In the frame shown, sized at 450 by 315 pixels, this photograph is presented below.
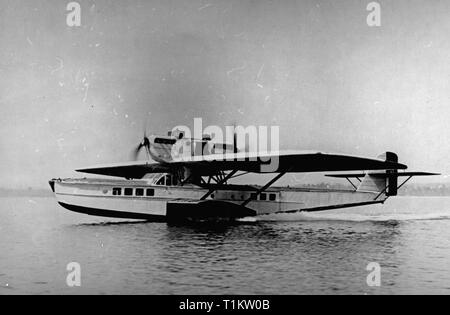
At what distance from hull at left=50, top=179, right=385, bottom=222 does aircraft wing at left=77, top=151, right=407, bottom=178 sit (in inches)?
55.8

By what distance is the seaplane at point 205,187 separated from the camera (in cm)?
1977

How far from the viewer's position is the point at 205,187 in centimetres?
2214

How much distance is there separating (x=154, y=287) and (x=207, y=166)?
42.3ft

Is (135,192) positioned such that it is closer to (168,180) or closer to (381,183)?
(168,180)

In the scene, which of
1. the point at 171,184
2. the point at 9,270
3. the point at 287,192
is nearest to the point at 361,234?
the point at 287,192

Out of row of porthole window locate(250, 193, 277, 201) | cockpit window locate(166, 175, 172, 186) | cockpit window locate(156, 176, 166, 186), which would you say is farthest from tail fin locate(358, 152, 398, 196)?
cockpit window locate(156, 176, 166, 186)

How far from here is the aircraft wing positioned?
16.8 m

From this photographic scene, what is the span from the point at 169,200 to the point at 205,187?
79.7 inches

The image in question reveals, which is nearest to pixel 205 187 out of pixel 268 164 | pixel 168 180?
pixel 168 180

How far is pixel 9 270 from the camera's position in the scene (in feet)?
36.5

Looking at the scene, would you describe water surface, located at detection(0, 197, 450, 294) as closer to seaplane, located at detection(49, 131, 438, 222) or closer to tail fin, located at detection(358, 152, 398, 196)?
seaplane, located at detection(49, 131, 438, 222)

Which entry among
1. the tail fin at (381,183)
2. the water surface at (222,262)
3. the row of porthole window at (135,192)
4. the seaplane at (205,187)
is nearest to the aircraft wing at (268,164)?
the seaplane at (205,187)

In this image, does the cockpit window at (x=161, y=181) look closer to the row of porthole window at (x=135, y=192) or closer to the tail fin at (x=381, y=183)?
the row of porthole window at (x=135, y=192)

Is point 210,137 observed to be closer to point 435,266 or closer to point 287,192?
point 287,192
